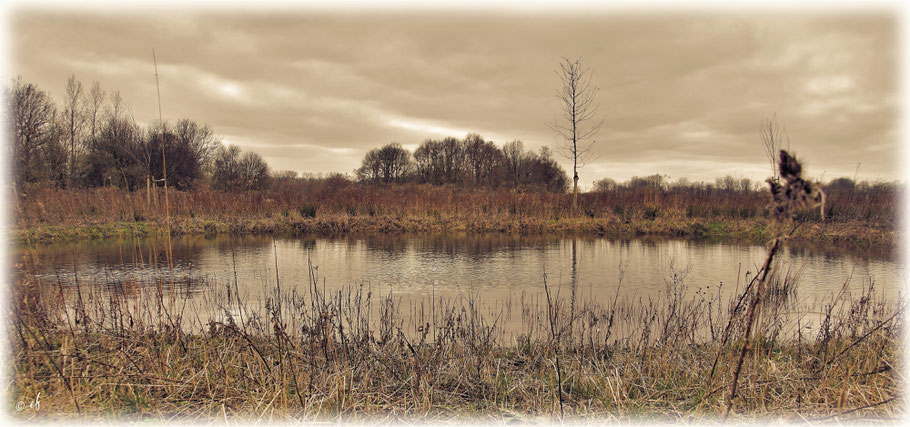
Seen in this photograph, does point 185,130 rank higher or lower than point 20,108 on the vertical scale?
higher

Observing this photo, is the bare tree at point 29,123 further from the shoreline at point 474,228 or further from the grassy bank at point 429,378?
the grassy bank at point 429,378

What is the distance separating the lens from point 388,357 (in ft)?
11.3

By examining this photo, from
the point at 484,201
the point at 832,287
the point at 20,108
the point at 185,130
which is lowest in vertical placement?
the point at 832,287

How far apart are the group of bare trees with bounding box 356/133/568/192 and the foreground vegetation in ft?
111

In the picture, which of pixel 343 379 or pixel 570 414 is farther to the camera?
pixel 343 379

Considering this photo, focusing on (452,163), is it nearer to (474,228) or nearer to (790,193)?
(474,228)

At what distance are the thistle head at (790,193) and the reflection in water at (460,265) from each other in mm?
3804

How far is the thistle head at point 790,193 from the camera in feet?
4.04

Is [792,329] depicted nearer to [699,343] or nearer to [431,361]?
[699,343]

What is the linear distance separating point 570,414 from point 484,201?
1655cm

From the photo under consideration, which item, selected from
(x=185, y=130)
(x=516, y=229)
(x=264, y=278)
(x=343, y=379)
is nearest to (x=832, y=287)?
(x=343, y=379)

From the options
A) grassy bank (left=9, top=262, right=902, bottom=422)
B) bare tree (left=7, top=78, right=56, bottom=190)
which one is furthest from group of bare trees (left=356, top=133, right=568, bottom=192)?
grassy bank (left=9, top=262, right=902, bottom=422)
